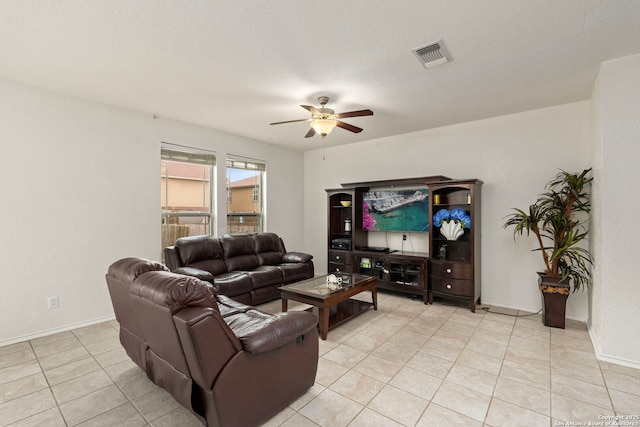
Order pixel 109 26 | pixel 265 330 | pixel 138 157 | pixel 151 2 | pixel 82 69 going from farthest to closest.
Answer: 1. pixel 138 157
2. pixel 82 69
3. pixel 109 26
4. pixel 151 2
5. pixel 265 330

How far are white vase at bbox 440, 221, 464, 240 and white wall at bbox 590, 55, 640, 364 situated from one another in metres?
1.56

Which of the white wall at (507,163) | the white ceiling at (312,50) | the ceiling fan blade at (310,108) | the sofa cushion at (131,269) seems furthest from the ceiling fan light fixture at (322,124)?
the sofa cushion at (131,269)

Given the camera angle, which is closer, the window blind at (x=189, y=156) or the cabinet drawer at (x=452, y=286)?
the cabinet drawer at (x=452, y=286)

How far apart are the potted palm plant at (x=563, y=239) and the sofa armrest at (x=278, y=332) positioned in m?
2.97

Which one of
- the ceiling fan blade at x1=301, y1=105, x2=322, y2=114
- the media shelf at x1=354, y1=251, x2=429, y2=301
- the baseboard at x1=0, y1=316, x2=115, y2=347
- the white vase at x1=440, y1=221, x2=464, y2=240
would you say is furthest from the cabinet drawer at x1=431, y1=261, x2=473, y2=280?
the baseboard at x1=0, y1=316, x2=115, y2=347

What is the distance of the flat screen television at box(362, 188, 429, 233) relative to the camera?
4.74 metres

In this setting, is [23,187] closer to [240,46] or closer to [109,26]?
[109,26]

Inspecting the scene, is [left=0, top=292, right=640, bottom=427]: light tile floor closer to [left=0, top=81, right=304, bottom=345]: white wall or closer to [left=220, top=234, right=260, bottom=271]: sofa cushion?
[left=0, top=81, right=304, bottom=345]: white wall

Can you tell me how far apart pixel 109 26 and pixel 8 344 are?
10.8 ft

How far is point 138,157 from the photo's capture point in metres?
4.01

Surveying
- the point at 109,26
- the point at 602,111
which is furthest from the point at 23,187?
the point at 602,111

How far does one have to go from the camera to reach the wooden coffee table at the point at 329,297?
10.3 ft

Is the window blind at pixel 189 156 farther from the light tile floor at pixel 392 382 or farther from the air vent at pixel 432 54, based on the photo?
the air vent at pixel 432 54

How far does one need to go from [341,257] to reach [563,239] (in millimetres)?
3076
